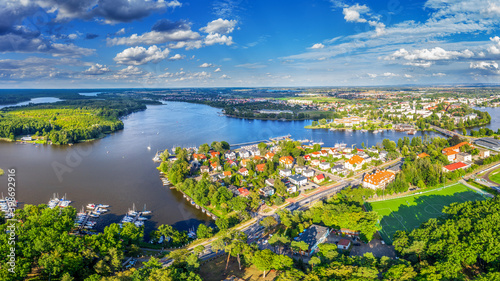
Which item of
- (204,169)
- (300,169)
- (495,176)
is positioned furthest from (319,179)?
(495,176)

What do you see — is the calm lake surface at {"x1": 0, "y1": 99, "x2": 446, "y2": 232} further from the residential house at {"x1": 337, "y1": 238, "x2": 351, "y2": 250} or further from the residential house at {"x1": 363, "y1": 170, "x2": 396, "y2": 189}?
the residential house at {"x1": 363, "y1": 170, "x2": 396, "y2": 189}

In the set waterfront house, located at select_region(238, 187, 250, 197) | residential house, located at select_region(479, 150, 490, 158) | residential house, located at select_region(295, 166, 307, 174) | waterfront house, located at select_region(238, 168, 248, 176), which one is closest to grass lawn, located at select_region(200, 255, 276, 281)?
waterfront house, located at select_region(238, 187, 250, 197)

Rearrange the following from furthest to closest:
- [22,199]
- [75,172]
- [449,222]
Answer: [75,172]
[22,199]
[449,222]

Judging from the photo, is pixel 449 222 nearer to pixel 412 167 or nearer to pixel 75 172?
pixel 412 167

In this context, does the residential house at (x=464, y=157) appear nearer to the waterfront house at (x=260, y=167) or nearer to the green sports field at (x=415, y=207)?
the green sports field at (x=415, y=207)

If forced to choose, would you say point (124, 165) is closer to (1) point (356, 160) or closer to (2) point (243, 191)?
(2) point (243, 191)

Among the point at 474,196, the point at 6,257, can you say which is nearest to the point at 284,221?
the point at 6,257
